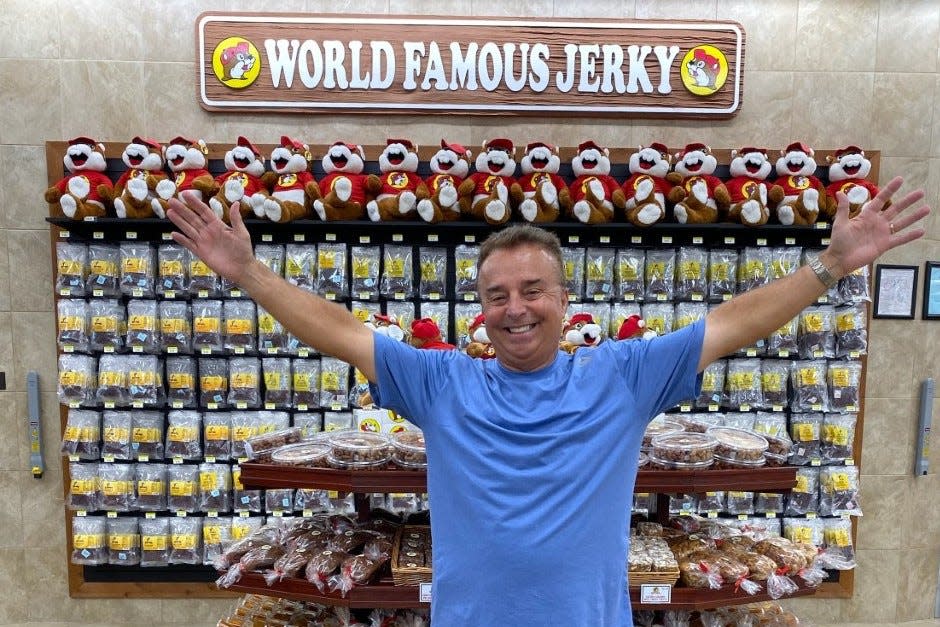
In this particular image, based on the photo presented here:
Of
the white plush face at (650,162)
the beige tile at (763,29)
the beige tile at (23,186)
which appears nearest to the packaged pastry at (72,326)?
the beige tile at (23,186)

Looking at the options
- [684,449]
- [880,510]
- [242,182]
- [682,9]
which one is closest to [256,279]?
[684,449]

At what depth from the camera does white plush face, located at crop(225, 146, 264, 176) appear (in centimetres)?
330

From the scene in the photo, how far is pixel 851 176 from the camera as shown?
11.2 ft

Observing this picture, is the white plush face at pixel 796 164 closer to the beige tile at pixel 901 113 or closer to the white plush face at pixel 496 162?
the beige tile at pixel 901 113

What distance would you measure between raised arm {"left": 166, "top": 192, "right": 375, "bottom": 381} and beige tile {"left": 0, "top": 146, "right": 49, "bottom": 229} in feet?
10.1

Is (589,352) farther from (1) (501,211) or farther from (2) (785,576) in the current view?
(1) (501,211)

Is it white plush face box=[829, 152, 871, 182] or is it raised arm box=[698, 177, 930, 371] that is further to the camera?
white plush face box=[829, 152, 871, 182]

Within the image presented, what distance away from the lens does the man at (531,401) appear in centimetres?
128

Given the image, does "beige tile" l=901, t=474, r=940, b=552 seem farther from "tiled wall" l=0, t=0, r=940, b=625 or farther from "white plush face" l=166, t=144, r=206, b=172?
"white plush face" l=166, t=144, r=206, b=172

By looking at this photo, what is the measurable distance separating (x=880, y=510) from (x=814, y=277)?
139 inches

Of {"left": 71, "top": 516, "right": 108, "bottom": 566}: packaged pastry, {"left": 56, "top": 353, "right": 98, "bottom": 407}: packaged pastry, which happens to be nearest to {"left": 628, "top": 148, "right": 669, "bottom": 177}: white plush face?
{"left": 56, "top": 353, "right": 98, "bottom": 407}: packaged pastry

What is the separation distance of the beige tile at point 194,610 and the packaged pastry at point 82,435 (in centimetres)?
109

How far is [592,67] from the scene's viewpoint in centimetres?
361

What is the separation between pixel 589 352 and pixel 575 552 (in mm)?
474
